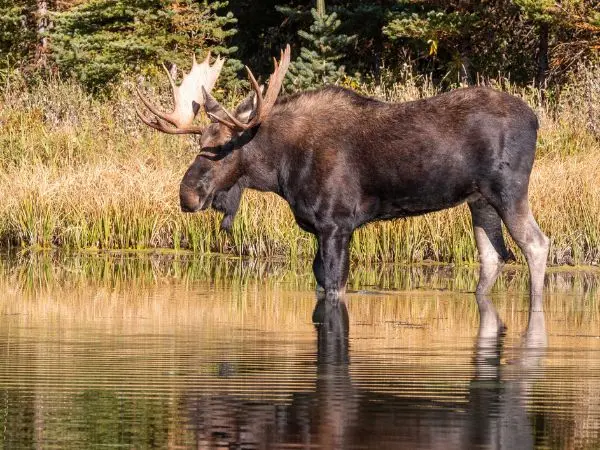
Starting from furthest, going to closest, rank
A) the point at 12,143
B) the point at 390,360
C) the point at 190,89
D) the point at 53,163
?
the point at 12,143 → the point at 53,163 → the point at 190,89 → the point at 390,360

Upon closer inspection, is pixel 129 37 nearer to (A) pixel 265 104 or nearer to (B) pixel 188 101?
(B) pixel 188 101

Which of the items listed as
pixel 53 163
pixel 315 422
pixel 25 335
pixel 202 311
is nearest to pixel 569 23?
pixel 53 163

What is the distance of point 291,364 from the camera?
32.5 ft

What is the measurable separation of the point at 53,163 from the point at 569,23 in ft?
41.5

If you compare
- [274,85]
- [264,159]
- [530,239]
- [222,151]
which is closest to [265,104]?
[274,85]

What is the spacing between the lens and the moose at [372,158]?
14219mm

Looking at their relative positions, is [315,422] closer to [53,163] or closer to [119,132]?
[53,163]

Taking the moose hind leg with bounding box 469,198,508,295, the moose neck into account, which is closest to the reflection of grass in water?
the moose hind leg with bounding box 469,198,508,295

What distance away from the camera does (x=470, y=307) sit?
13773 millimetres

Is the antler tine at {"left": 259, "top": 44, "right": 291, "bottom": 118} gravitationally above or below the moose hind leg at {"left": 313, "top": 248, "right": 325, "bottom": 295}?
above

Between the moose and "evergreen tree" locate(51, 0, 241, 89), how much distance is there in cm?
1870

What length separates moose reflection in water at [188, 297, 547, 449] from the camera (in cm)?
731

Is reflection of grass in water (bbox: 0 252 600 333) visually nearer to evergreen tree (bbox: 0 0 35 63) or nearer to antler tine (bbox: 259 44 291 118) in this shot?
antler tine (bbox: 259 44 291 118)

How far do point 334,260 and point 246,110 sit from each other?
1618 millimetres
